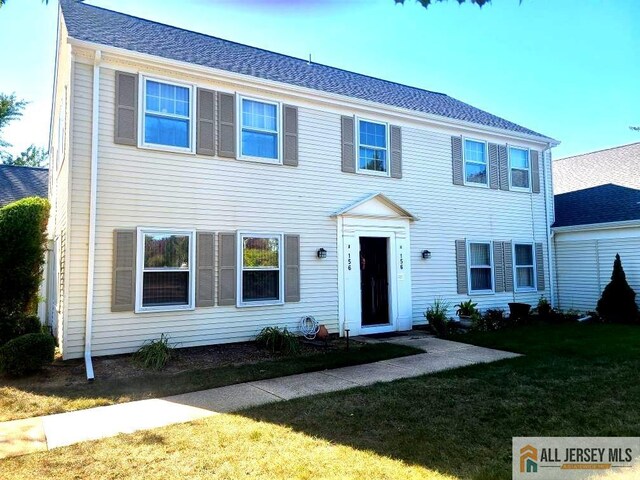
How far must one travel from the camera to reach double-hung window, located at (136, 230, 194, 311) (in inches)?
319

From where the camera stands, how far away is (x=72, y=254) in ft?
24.8

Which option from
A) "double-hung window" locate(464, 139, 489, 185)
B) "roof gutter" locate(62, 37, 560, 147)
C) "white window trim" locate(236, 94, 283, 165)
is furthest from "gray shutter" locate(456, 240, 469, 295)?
"white window trim" locate(236, 94, 283, 165)

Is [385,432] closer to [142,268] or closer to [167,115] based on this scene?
[142,268]

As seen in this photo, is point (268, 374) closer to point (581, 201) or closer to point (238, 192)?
point (238, 192)

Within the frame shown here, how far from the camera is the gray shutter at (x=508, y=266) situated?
13070 millimetres

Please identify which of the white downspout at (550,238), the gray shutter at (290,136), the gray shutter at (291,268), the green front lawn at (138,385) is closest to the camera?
the green front lawn at (138,385)

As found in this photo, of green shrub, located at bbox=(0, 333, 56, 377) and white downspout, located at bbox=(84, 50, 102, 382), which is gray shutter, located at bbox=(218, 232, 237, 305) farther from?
green shrub, located at bbox=(0, 333, 56, 377)

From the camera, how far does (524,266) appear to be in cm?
1365

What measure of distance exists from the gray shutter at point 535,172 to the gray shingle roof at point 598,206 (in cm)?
148

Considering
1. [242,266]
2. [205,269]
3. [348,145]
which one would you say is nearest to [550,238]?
[348,145]

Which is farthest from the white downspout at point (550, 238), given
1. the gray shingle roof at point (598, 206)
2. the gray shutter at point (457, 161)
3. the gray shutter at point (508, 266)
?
the gray shutter at point (457, 161)

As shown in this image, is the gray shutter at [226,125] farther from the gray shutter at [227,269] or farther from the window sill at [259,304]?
the window sill at [259,304]

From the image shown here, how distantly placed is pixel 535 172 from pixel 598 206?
8.05ft

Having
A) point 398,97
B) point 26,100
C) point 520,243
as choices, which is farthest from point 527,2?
point 26,100
